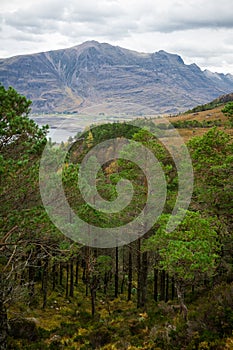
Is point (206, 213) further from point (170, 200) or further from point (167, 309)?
point (167, 309)

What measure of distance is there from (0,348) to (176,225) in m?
9.17

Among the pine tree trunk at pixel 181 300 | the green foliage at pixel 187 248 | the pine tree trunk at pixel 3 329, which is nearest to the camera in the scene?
the pine tree trunk at pixel 3 329

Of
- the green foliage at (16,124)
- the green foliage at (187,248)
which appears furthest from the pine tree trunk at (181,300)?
the green foliage at (16,124)

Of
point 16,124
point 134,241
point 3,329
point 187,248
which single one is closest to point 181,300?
point 187,248

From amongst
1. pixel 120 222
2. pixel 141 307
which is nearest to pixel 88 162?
pixel 120 222

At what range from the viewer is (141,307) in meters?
24.3

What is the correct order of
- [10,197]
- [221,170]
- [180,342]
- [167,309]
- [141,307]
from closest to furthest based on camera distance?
1. [180,342]
2. [10,197]
3. [221,170]
4. [167,309]
5. [141,307]

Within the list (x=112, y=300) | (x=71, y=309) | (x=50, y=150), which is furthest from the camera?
(x=112, y=300)

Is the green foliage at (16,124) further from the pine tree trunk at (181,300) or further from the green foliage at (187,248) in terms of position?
the pine tree trunk at (181,300)

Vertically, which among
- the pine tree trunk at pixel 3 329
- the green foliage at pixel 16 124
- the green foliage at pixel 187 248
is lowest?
the pine tree trunk at pixel 3 329

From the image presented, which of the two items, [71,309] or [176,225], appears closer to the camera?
[176,225]

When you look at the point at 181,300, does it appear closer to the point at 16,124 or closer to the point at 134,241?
the point at 134,241

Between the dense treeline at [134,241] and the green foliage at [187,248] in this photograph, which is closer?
the dense treeline at [134,241]

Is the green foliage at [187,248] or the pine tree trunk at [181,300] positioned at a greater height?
the green foliage at [187,248]
